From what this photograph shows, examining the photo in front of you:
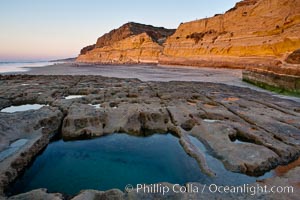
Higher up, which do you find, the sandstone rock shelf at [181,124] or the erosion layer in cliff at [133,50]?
the erosion layer in cliff at [133,50]

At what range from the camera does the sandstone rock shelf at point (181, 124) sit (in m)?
4.21

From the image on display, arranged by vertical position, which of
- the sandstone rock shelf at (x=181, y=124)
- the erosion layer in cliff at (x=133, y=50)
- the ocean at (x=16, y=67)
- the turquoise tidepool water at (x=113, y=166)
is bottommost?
the ocean at (x=16, y=67)

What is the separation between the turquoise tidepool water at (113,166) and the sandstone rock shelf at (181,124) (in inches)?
8.4

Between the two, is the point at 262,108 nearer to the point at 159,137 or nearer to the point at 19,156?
the point at 159,137

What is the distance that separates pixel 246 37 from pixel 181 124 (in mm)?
27154

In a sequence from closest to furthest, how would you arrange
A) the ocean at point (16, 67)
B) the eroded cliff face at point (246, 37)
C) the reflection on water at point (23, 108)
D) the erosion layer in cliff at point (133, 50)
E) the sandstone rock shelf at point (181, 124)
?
the sandstone rock shelf at point (181, 124) < the reflection on water at point (23, 108) < the eroded cliff face at point (246, 37) < the ocean at point (16, 67) < the erosion layer in cliff at point (133, 50)

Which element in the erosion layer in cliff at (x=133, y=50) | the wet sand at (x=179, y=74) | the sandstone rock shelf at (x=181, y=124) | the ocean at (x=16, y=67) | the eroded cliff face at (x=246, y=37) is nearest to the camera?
the sandstone rock shelf at (x=181, y=124)

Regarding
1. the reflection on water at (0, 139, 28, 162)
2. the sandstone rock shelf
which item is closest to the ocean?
the sandstone rock shelf

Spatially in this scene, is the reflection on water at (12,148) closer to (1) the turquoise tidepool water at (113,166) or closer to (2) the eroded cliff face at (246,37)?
(1) the turquoise tidepool water at (113,166)

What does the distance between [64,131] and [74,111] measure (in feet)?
3.16

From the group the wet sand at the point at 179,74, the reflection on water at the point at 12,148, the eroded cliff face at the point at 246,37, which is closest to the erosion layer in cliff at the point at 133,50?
the eroded cliff face at the point at 246,37

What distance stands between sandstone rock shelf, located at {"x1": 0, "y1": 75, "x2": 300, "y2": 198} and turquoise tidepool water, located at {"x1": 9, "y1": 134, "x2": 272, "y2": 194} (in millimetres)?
214

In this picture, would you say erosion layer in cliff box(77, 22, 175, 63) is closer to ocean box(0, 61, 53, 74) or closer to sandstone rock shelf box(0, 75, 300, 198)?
ocean box(0, 61, 53, 74)

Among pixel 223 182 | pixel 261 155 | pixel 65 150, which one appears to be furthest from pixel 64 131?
pixel 261 155
